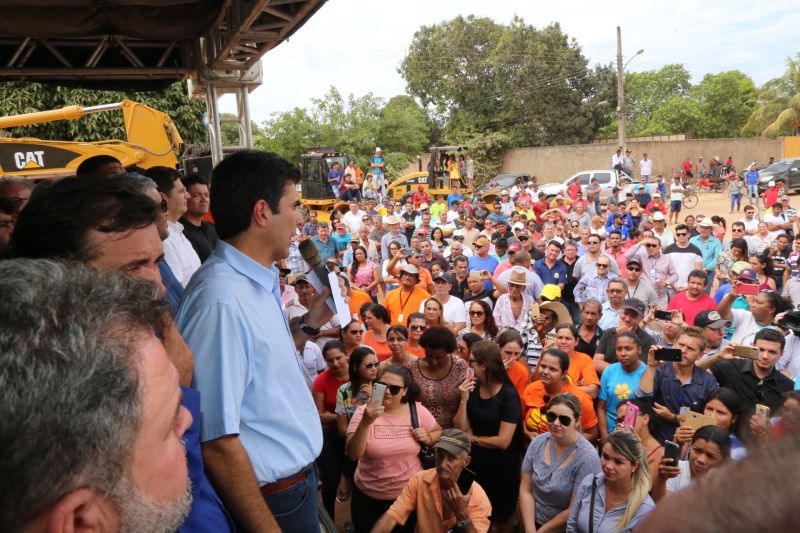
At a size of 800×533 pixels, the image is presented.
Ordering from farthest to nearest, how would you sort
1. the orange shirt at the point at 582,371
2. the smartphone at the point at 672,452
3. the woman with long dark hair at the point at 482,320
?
the woman with long dark hair at the point at 482,320
the orange shirt at the point at 582,371
the smartphone at the point at 672,452

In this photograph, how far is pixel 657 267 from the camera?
816 centimetres

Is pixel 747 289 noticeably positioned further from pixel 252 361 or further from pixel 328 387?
pixel 252 361

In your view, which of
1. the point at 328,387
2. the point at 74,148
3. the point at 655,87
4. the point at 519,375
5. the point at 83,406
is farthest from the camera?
the point at 655,87

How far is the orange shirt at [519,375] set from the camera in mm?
5043

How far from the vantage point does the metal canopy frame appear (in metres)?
5.18

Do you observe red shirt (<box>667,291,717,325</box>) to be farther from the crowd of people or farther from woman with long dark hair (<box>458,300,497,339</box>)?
woman with long dark hair (<box>458,300,497,339</box>)

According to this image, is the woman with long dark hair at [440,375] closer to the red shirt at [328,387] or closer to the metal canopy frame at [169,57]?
the red shirt at [328,387]

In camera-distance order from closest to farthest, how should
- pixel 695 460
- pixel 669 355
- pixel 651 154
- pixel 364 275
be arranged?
pixel 695 460, pixel 669 355, pixel 364 275, pixel 651 154

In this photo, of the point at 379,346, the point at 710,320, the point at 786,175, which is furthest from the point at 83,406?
the point at 786,175

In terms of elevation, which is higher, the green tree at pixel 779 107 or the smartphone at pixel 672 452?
the green tree at pixel 779 107

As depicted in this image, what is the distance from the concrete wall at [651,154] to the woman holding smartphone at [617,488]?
32.5 metres

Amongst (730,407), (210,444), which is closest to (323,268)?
(210,444)

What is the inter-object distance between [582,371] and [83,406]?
15.4ft

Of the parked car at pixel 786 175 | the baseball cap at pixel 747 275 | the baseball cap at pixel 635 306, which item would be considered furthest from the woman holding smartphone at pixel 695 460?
the parked car at pixel 786 175
